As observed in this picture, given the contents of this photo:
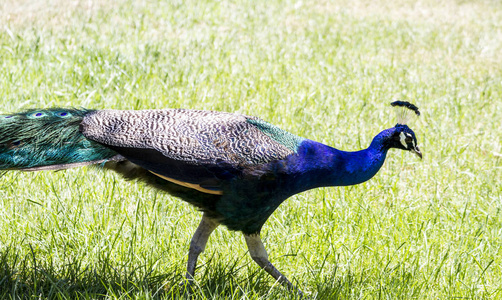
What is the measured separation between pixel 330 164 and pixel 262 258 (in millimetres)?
651

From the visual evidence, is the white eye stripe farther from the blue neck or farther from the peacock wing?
the peacock wing

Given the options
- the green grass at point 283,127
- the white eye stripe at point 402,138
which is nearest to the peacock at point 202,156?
the white eye stripe at point 402,138

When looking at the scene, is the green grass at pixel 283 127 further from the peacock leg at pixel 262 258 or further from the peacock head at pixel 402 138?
the peacock head at pixel 402 138

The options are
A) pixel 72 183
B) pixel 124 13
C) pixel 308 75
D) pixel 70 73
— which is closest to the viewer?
pixel 72 183

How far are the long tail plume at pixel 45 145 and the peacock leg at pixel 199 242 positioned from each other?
2.09 feet

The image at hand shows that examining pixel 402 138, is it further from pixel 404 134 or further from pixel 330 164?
pixel 330 164

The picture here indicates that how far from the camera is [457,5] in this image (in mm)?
11180

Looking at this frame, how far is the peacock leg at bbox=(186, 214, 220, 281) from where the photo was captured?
10.7 feet

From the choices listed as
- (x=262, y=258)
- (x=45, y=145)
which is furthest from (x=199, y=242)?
(x=45, y=145)

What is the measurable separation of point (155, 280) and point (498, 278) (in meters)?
1.93

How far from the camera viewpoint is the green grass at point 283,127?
10.9ft

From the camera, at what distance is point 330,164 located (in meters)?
3.14

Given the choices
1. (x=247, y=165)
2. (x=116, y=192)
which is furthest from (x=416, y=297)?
(x=116, y=192)

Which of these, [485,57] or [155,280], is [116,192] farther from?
[485,57]
